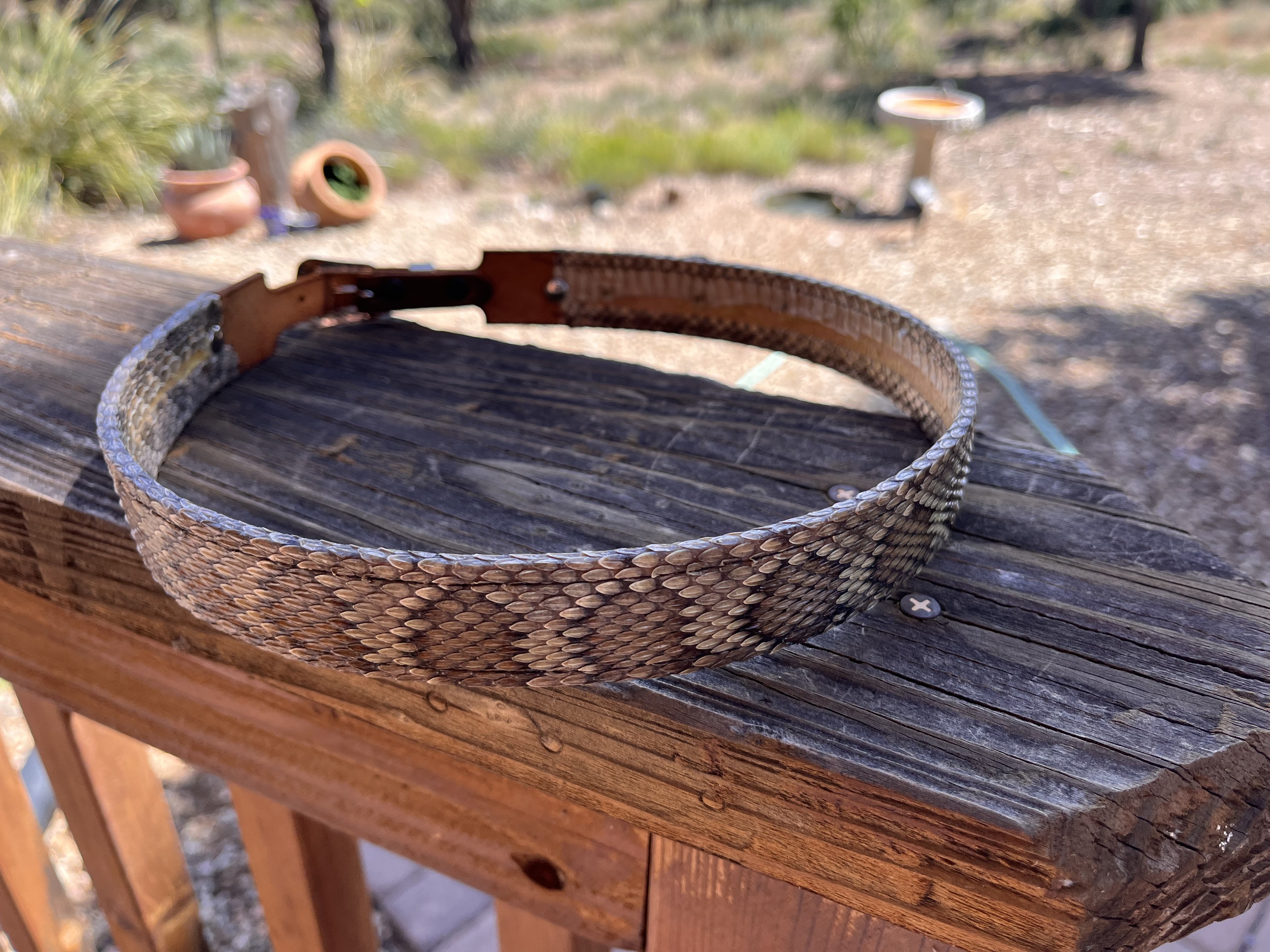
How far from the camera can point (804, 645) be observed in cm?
67

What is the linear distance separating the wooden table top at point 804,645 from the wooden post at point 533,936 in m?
0.21

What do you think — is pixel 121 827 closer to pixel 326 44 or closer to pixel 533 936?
pixel 533 936

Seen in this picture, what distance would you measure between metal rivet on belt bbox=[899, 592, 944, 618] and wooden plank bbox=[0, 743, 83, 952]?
124 cm

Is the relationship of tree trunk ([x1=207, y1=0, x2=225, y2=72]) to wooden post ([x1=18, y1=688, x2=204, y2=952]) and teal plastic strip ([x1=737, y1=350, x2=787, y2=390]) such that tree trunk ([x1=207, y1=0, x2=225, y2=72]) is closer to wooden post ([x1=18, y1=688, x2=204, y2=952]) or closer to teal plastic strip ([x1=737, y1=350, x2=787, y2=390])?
teal plastic strip ([x1=737, y1=350, x2=787, y2=390])

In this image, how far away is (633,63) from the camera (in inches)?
485

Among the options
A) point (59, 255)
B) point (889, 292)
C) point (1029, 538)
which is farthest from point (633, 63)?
point (1029, 538)

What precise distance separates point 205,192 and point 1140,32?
9.60 meters

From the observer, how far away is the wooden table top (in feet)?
1.79

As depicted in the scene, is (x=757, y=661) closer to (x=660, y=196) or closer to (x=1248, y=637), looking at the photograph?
(x=1248, y=637)

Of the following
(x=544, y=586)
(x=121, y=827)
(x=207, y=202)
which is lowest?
(x=207, y=202)

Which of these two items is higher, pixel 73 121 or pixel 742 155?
pixel 73 121

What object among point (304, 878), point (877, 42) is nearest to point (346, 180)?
point (304, 878)

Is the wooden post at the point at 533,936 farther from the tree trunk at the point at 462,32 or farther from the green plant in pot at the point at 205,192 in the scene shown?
the tree trunk at the point at 462,32

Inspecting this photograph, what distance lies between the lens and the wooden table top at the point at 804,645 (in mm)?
546
